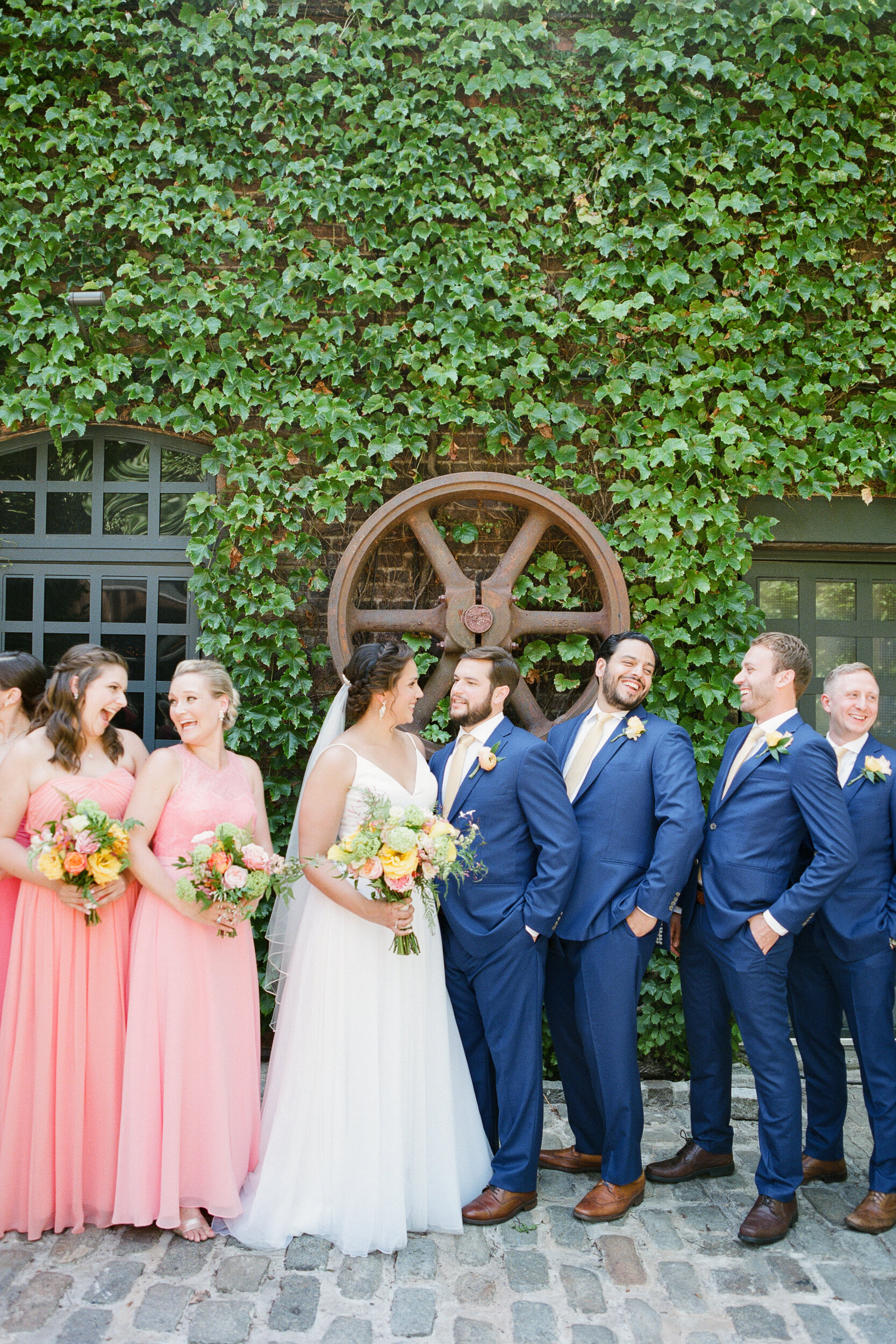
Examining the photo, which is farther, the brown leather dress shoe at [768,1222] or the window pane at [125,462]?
the window pane at [125,462]

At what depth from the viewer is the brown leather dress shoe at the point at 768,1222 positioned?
3.01 meters

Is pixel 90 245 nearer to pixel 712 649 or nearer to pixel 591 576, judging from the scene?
pixel 591 576

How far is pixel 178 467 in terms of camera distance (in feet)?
16.2

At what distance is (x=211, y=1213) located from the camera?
9.93 feet

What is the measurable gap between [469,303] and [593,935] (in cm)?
313

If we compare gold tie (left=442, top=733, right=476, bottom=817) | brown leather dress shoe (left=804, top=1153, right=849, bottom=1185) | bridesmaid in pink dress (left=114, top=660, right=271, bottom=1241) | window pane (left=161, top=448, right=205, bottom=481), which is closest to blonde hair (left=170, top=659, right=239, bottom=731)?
bridesmaid in pink dress (left=114, top=660, right=271, bottom=1241)

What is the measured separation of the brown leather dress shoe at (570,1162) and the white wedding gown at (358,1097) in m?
0.44

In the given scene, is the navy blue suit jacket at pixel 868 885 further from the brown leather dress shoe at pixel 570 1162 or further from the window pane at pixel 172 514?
the window pane at pixel 172 514

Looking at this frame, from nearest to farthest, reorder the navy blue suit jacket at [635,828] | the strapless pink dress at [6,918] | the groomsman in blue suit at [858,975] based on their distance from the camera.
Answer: the navy blue suit jacket at [635,828]
the groomsman in blue suit at [858,975]
the strapless pink dress at [6,918]

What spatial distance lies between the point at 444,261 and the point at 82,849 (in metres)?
3.34

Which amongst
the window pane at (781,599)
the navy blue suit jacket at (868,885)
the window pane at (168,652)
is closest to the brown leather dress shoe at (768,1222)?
the navy blue suit jacket at (868,885)

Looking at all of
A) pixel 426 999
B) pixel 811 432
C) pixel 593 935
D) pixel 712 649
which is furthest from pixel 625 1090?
pixel 811 432

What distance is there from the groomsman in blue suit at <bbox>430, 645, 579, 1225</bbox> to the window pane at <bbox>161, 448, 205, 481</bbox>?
245 centimetres

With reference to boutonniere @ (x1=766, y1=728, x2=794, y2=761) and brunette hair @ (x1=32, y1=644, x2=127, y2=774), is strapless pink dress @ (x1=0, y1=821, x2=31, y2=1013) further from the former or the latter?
boutonniere @ (x1=766, y1=728, x2=794, y2=761)
